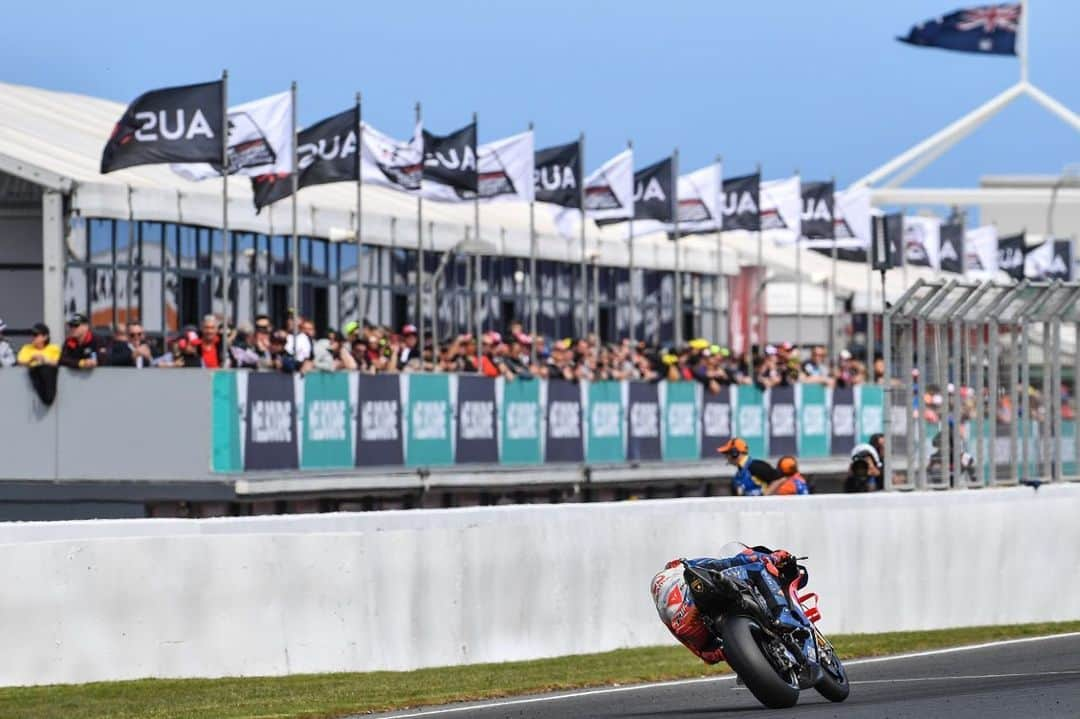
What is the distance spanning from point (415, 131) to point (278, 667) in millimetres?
13741

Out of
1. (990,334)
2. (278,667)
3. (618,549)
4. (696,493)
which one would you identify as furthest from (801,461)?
(278,667)

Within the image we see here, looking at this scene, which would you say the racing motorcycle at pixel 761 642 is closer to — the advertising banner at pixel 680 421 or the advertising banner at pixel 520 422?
the advertising banner at pixel 520 422

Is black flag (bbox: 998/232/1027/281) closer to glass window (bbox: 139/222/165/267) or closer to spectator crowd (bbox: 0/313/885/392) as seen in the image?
spectator crowd (bbox: 0/313/885/392)

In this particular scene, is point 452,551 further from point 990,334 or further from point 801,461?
point 801,461

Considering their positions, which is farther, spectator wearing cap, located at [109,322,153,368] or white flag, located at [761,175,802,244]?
white flag, located at [761,175,802,244]

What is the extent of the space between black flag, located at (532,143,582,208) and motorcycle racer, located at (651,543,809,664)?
18657 millimetres

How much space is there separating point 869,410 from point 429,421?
11548mm

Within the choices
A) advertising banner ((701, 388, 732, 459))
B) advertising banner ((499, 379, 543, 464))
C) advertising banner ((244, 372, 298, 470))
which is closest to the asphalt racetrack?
advertising banner ((244, 372, 298, 470))

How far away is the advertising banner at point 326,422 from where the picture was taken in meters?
25.5

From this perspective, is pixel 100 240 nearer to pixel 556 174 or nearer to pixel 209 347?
pixel 209 347

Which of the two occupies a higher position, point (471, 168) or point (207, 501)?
point (471, 168)

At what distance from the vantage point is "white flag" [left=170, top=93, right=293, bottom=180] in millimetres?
26000

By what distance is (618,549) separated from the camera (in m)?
18.2

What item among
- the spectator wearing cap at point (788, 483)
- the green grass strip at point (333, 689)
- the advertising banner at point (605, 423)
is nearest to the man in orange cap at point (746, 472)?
the spectator wearing cap at point (788, 483)
